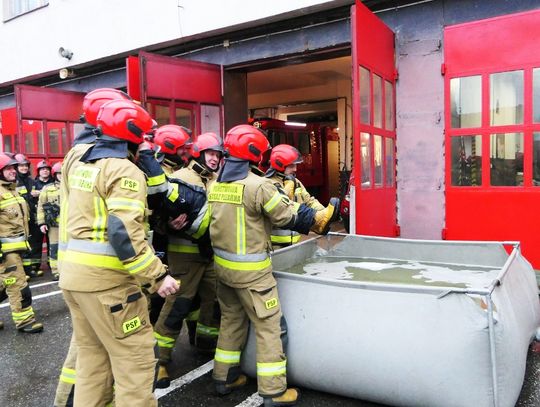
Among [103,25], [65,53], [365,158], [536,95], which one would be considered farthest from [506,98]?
[65,53]

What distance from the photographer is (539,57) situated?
582cm

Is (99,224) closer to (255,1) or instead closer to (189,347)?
(189,347)

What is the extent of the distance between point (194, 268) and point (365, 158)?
297 cm

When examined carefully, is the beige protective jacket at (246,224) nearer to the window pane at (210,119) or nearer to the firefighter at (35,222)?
the window pane at (210,119)

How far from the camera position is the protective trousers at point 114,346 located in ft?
8.53

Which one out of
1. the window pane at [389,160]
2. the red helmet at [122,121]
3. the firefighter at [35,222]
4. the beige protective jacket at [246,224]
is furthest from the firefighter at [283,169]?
the firefighter at [35,222]

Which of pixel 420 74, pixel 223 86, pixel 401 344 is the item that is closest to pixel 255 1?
pixel 223 86

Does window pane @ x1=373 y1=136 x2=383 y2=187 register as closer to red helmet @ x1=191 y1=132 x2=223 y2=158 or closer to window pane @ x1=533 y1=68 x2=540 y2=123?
window pane @ x1=533 y1=68 x2=540 y2=123

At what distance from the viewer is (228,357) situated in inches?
139

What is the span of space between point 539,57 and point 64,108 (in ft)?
28.5

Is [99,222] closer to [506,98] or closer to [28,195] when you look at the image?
[506,98]

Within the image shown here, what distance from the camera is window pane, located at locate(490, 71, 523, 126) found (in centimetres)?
601

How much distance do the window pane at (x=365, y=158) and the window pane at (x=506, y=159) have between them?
5.30ft

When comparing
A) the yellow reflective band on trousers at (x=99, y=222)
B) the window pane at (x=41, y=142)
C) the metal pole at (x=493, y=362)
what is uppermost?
the window pane at (x=41, y=142)
